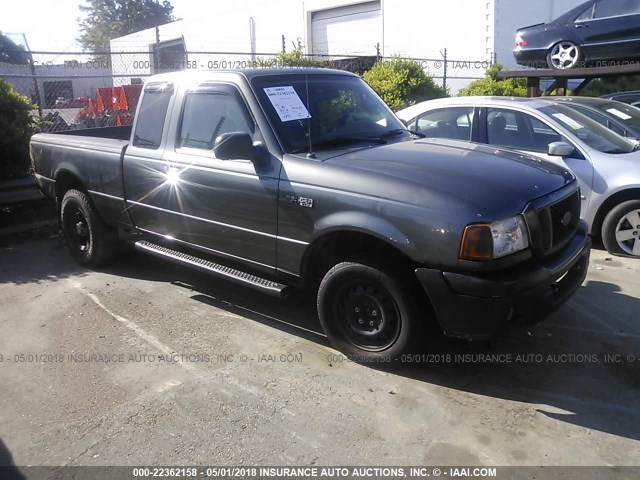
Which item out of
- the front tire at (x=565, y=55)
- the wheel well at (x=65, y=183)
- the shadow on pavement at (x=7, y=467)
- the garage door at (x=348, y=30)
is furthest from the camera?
the garage door at (x=348, y=30)

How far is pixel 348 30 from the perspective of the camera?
72.0ft

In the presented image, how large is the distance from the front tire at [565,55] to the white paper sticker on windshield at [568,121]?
5.49 m

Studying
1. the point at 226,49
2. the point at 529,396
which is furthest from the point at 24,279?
the point at 226,49

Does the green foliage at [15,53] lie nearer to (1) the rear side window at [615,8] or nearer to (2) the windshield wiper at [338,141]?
(2) the windshield wiper at [338,141]

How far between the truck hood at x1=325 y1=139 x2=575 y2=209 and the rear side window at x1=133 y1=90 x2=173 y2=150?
1845mm

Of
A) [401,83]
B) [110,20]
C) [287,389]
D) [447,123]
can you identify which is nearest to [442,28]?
[401,83]

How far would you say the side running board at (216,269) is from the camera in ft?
13.0

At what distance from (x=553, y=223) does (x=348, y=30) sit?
66.1ft

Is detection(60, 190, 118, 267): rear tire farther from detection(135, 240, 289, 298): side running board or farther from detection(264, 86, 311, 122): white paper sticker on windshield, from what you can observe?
detection(264, 86, 311, 122): white paper sticker on windshield

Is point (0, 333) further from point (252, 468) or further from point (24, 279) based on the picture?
point (252, 468)

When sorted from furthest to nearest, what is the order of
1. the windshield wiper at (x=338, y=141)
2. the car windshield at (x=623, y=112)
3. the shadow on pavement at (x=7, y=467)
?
1. the car windshield at (x=623, y=112)
2. the windshield wiper at (x=338, y=141)
3. the shadow on pavement at (x=7, y=467)

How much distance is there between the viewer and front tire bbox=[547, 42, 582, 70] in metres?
10.9

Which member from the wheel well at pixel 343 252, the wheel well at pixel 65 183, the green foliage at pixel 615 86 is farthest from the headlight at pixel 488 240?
the green foliage at pixel 615 86

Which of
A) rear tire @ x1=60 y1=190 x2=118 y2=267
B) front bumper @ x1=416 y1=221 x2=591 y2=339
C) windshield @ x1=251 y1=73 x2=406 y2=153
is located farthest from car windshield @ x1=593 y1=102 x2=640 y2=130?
rear tire @ x1=60 y1=190 x2=118 y2=267
